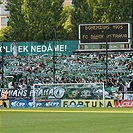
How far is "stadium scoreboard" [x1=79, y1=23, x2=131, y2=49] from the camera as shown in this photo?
2142 inches

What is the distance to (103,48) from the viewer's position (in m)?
57.0

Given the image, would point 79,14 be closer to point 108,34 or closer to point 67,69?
point 67,69

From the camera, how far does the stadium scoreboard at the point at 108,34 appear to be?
178 feet

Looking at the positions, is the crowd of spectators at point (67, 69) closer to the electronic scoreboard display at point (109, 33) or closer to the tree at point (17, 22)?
the electronic scoreboard display at point (109, 33)

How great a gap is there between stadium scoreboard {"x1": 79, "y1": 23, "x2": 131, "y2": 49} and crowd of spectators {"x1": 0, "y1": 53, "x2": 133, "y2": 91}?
117 centimetres

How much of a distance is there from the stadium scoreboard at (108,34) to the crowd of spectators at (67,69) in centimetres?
117

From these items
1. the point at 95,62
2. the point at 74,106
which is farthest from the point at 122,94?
the point at 95,62

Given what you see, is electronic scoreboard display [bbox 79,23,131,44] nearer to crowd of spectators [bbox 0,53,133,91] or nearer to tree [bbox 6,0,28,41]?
crowd of spectators [bbox 0,53,133,91]

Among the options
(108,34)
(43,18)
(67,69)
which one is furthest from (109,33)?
(43,18)

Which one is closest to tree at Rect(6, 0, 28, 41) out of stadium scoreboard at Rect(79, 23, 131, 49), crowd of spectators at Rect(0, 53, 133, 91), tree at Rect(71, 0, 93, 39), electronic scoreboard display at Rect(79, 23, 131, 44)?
tree at Rect(71, 0, 93, 39)

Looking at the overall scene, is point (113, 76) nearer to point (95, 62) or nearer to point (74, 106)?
point (95, 62)

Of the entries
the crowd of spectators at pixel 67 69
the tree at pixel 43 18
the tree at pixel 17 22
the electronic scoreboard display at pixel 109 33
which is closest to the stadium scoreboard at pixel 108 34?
the electronic scoreboard display at pixel 109 33

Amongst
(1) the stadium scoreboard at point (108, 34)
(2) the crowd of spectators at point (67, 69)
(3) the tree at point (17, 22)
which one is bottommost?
(2) the crowd of spectators at point (67, 69)

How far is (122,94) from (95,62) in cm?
1185
